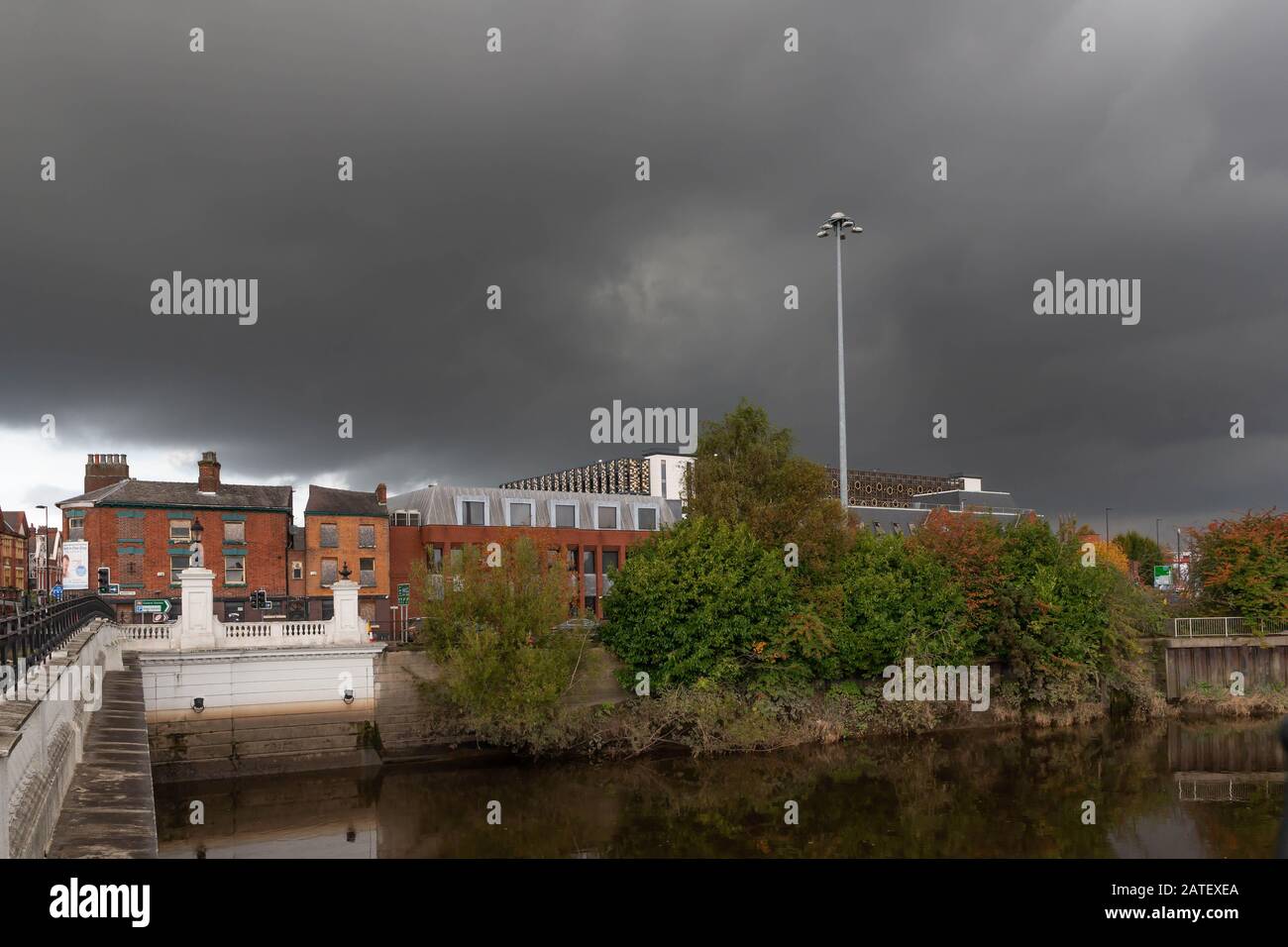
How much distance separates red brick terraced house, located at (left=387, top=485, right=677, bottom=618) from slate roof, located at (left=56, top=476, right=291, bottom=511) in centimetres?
739

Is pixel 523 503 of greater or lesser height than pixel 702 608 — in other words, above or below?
above

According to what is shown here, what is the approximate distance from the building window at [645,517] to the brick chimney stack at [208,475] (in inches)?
1111

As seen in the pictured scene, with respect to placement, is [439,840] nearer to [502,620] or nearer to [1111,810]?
[502,620]

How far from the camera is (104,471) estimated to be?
53594 millimetres

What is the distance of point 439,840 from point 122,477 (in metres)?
36.9

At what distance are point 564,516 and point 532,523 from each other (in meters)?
2.63

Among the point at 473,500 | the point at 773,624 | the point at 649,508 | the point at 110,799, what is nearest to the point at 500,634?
the point at 773,624

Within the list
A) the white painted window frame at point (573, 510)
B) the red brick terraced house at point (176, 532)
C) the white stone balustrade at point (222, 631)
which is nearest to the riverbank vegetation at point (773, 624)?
the white stone balustrade at point (222, 631)

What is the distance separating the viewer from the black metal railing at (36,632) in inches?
431

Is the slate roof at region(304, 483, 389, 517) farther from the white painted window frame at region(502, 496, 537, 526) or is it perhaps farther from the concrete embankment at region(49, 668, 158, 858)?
the concrete embankment at region(49, 668, 158, 858)

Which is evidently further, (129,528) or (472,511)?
(472,511)

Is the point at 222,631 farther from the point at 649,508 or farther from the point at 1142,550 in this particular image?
the point at 1142,550
